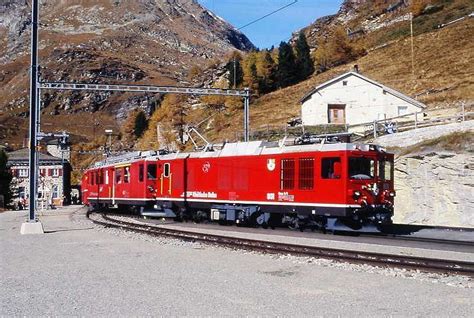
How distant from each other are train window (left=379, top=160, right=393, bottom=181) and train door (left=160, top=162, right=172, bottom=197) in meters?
11.8

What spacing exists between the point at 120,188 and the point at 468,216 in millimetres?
19688

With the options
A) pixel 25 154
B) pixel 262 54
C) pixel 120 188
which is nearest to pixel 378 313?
pixel 120 188

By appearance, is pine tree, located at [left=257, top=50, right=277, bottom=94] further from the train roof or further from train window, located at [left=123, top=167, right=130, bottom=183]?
train window, located at [left=123, top=167, right=130, bottom=183]

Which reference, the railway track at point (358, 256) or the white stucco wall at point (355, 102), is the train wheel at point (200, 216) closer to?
the railway track at point (358, 256)

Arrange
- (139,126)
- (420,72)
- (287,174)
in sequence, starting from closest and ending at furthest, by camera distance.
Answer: (287,174) < (420,72) < (139,126)

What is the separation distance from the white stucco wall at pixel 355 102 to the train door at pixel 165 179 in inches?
1221

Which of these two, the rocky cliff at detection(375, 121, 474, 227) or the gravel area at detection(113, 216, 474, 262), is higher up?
the rocky cliff at detection(375, 121, 474, 227)

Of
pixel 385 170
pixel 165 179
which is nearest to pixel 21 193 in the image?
pixel 165 179

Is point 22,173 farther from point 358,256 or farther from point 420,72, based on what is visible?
point 358,256

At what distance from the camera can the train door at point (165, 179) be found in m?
29.0

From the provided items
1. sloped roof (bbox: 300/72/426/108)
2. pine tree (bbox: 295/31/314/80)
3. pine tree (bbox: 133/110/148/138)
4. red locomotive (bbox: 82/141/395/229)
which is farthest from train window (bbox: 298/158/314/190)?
pine tree (bbox: 133/110/148/138)

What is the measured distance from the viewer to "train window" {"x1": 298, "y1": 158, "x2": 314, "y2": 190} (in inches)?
804

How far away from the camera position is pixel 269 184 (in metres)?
22.3

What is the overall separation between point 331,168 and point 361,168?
1.01 meters
